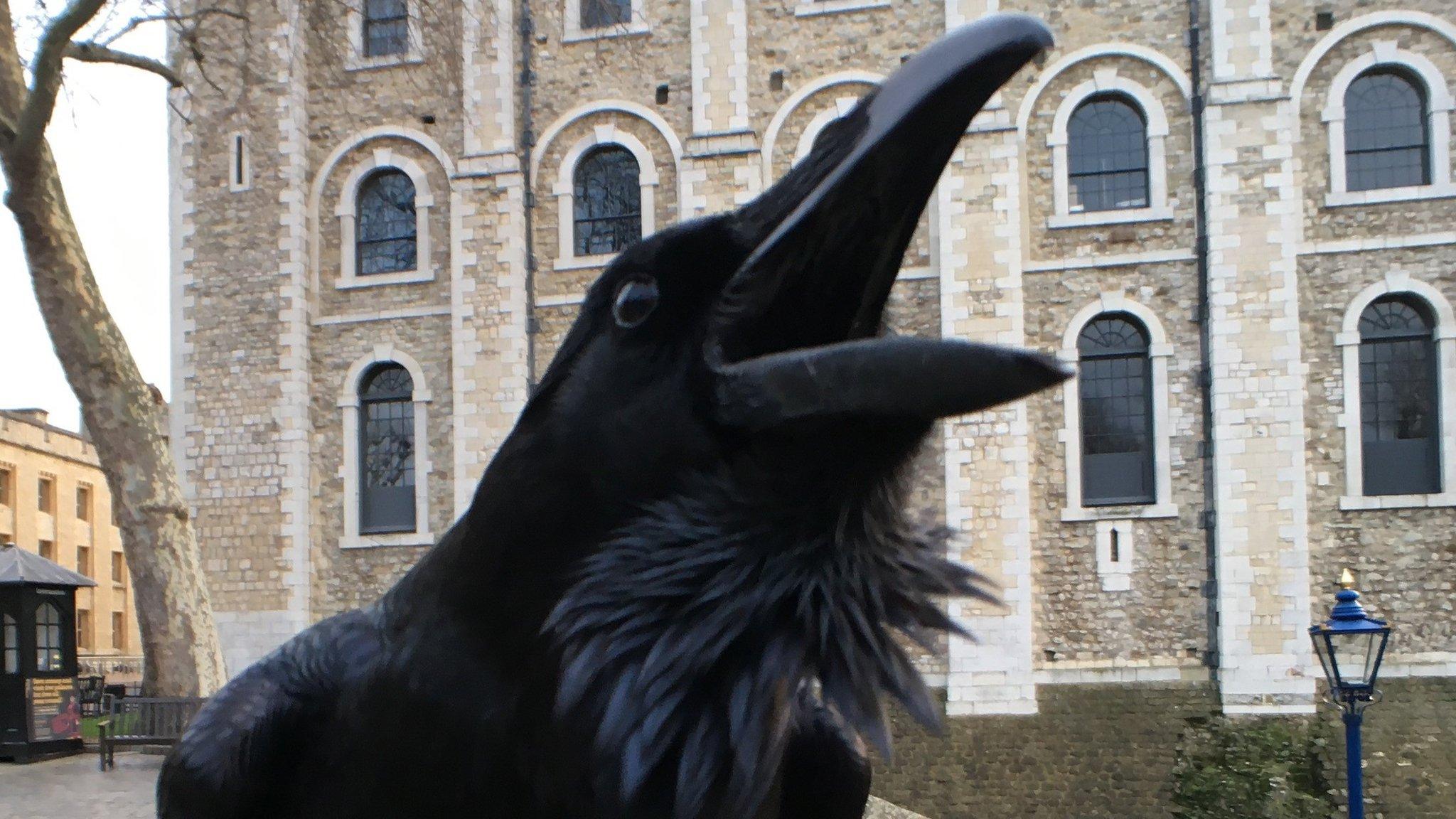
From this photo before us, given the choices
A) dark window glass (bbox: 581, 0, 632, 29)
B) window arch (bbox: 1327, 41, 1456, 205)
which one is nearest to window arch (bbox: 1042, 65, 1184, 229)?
window arch (bbox: 1327, 41, 1456, 205)

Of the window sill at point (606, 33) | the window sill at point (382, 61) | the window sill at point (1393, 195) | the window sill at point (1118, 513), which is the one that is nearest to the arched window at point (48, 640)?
the window sill at point (382, 61)

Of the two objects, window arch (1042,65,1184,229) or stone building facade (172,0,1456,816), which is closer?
stone building facade (172,0,1456,816)

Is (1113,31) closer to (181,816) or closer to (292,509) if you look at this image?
(292,509)

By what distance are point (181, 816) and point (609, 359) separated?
919mm

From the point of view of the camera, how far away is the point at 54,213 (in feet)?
33.0

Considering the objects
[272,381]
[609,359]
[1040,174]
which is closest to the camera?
[609,359]

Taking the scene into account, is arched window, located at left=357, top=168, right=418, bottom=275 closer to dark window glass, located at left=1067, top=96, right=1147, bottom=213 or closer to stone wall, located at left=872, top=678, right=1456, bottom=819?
dark window glass, located at left=1067, top=96, right=1147, bottom=213

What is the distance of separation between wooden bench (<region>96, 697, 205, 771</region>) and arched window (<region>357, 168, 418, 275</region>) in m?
7.29

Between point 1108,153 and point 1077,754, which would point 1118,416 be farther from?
point 1077,754

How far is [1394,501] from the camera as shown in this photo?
14.7m

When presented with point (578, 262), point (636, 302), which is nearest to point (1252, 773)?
point (578, 262)

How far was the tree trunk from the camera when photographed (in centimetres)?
998

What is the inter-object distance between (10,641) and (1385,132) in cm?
1919

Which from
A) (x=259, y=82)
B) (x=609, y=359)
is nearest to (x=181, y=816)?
(x=609, y=359)
